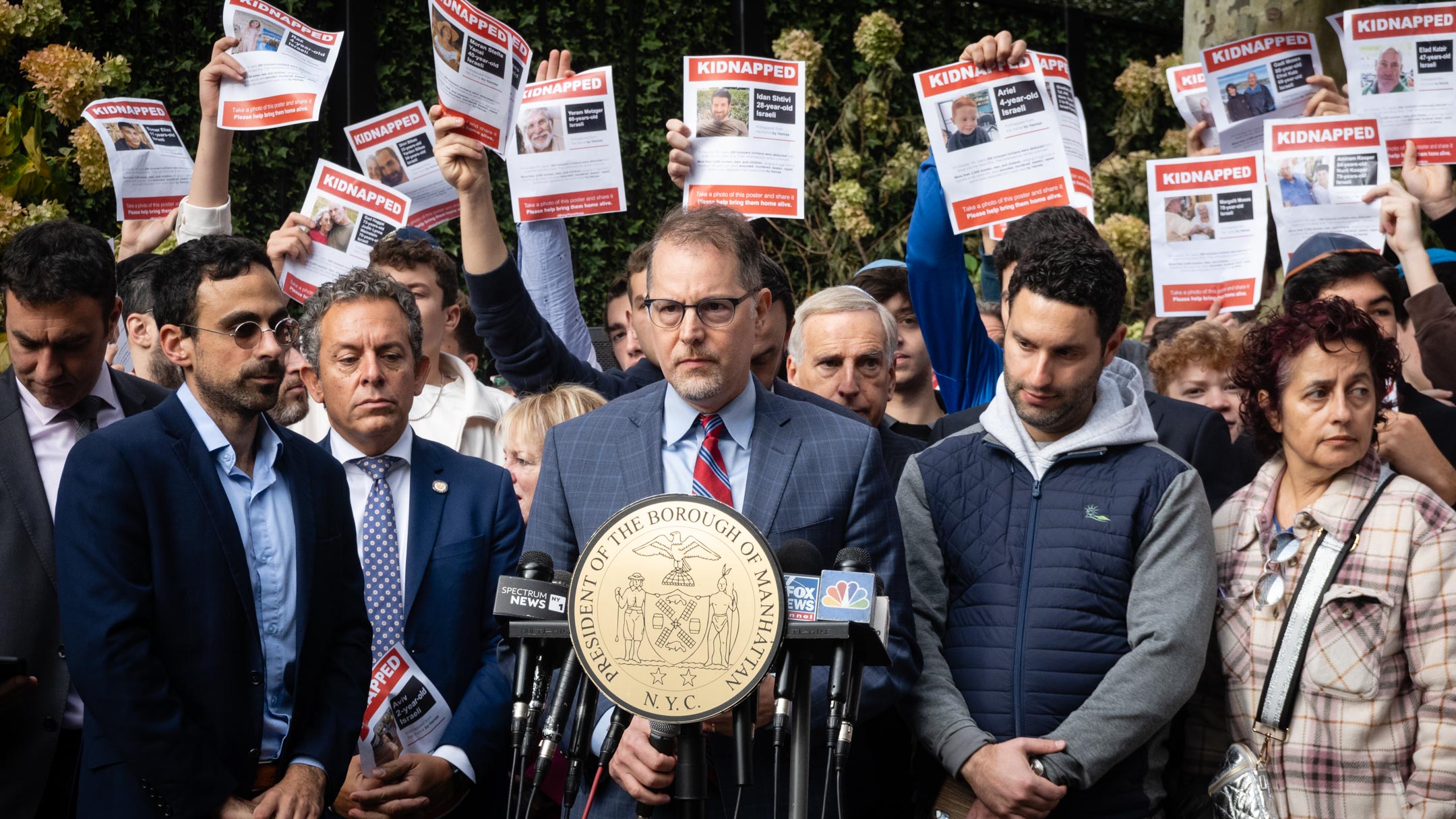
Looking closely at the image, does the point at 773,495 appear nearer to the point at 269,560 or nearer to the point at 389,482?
the point at 269,560

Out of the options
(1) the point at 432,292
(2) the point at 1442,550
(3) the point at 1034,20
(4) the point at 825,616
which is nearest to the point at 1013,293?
(2) the point at 1442,550

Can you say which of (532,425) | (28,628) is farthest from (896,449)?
(28,628)

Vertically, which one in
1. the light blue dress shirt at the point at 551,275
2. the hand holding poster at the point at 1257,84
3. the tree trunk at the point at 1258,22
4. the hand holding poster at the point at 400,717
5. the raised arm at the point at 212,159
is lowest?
the hand holding poster at the point at 400,717

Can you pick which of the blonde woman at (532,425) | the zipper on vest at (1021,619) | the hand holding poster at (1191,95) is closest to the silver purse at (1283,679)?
the zipper on vest at (1021,619)

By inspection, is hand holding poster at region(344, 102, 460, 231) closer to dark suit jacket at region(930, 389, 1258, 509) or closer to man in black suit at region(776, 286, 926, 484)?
man in black suit at region(776, 286, 926, 484)

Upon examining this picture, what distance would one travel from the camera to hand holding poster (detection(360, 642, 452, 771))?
335cm

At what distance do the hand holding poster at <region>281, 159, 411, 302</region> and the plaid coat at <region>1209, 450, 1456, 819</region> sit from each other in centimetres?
326

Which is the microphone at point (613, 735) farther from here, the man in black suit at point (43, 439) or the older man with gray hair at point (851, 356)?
the older man with gray hair at point (851, 356)

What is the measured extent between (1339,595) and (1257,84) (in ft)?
9.42

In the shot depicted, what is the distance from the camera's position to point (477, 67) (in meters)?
4.75

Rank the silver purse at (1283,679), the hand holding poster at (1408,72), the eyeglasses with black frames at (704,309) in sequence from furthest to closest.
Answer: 1. the hand holding poster at (1408,72)
2. the silver purse at (1283,679)
3. the eyeglasses with black frames at (704,309)

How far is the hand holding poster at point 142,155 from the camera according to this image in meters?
5.29

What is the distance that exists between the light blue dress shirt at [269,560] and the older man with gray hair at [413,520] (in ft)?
1.00

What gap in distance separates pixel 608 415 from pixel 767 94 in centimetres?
229
